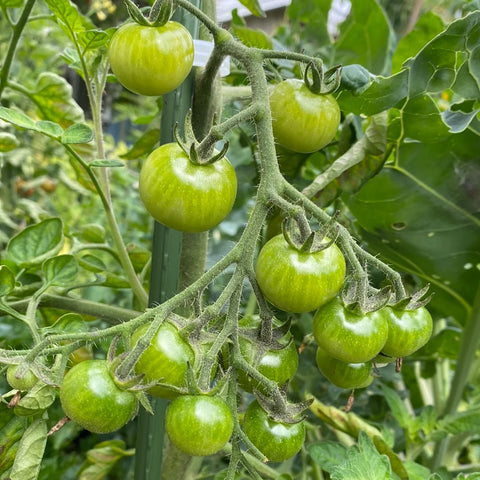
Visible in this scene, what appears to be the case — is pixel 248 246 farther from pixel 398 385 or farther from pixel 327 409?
pixel 398 385

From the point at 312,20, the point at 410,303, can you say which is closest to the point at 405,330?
the point at 410,303

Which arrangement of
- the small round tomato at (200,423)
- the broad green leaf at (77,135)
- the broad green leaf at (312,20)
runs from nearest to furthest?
the small round tomato at (200,423), the broad green leaf at (77,135), the broad green leaf at (312,20)

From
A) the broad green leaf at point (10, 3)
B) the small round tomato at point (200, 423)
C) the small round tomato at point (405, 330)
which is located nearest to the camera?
the small round tomato at point (200, 423)

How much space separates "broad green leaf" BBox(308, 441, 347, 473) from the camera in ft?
2.28

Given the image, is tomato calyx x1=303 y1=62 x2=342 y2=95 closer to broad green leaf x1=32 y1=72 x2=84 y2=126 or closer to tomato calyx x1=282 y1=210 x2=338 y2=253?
tomato calyx x1=282 y1=210 x2=338 y2=253

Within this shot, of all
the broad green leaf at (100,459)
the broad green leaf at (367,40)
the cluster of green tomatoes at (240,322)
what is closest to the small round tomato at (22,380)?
the cluster of green tomatoes at (240,322)

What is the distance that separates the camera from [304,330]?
3.20 feet

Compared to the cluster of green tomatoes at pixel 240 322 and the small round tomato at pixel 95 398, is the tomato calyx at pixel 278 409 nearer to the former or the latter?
the cluster of green tomatoes at pixel 240 322

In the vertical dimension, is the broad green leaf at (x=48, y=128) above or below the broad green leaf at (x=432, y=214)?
above

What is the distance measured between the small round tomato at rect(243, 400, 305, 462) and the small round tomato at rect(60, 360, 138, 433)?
0.12 meters

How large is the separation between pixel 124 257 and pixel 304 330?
1.14 ft

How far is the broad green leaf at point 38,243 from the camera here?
2.55ft

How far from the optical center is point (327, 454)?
71cm

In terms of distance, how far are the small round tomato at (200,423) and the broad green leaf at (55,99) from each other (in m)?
0.58
